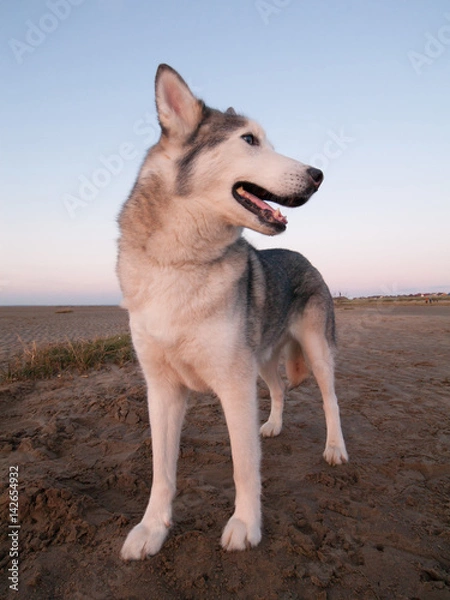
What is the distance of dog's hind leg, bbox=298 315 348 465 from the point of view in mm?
3324

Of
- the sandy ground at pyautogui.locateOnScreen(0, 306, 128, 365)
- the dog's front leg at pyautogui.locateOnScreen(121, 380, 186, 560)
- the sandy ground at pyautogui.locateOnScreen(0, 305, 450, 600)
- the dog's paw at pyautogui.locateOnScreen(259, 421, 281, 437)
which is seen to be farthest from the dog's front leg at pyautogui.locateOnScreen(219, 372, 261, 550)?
the sandy ground at pyautogui.locateOnScreen(0, 306, 128, 365)

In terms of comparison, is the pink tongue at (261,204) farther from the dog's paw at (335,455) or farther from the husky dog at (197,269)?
the dog's paw at (335,455)

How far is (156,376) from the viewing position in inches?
93.9

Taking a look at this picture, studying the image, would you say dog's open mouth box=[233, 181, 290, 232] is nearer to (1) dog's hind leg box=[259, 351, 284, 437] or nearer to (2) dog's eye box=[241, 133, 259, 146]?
(2) dog's eye box=[241, 133, 259, 146]

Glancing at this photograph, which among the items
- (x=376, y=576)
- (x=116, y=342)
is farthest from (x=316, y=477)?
(x=116, y=342)

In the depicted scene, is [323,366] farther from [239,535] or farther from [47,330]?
[47,330]

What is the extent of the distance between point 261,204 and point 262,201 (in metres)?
0.04

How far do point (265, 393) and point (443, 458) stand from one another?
2.36m

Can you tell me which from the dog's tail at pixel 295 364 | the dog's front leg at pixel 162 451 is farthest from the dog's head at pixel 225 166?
the dog's tail at pixel 295 364

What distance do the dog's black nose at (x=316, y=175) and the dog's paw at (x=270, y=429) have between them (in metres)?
2.41

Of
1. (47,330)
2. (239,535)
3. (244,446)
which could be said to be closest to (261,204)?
(244,446)

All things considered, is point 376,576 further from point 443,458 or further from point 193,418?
point 193,418

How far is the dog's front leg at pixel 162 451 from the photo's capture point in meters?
2.18

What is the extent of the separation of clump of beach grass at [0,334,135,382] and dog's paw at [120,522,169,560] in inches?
155
